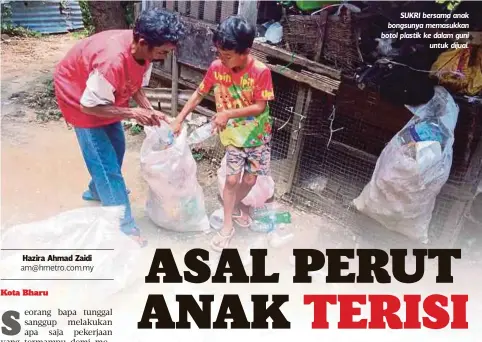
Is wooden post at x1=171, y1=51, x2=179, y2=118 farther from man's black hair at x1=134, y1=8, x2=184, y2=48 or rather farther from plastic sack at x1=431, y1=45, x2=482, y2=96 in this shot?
plastic sack at x1=431, y1=45, x2=482, y2=96

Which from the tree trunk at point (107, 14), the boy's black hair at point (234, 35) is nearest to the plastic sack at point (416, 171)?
the boy's black hair at point (234, 35)

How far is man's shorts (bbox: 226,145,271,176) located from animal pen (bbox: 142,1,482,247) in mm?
403

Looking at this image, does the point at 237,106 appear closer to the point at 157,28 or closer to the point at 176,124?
the point at 176,124

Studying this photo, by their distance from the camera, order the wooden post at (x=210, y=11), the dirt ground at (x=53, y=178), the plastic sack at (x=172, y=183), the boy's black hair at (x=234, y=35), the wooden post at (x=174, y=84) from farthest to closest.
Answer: the wooden post at (x=174, y=84) → the wooden post at (x=210, y=11) → the dirt ground at (x=53, y=178) → the plastic sack at (x=172, y=183) → the boy's black hair at (x=234, y=35)

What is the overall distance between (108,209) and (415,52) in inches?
57.9

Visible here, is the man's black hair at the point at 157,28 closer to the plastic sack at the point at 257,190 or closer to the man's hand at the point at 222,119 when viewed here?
the man's hand at the point at 222,119

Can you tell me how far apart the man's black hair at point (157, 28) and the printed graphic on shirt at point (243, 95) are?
368 millimetres

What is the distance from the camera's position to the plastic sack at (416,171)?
6.86ft

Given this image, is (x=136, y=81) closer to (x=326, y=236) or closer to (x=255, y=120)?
(x=255, y=120)

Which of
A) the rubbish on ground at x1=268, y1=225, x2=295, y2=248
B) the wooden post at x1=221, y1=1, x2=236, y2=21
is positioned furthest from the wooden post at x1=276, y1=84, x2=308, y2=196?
the wooden post at x1=221, y1=1, x2=236, y2=21

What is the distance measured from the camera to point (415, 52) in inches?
84.8

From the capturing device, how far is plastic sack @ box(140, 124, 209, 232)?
2.22 meters

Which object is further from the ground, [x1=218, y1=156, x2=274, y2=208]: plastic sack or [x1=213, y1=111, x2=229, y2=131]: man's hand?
[x1=213, y1=111, x2=229, y2=131]: man's hand

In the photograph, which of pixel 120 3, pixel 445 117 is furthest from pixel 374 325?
pixel 120 3
